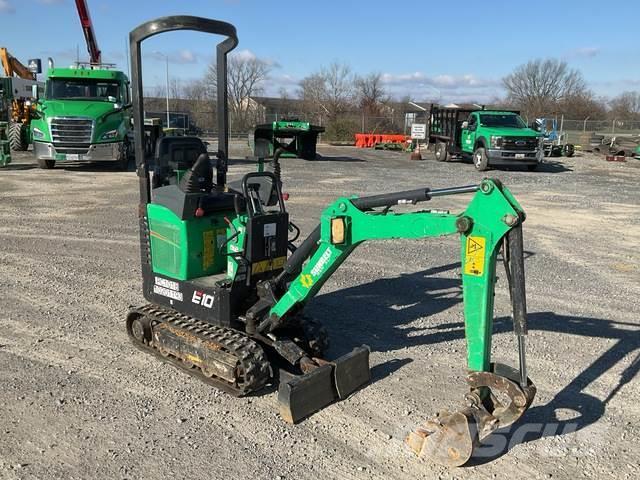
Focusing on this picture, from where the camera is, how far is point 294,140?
18.4ft

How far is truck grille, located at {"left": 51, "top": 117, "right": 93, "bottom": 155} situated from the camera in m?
17.7

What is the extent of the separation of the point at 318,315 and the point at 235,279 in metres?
1.72

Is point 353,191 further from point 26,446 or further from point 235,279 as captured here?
point 26,446

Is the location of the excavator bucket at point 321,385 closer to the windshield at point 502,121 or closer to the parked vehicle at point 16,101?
the windshield at point 502,121

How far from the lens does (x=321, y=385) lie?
434 centimetres

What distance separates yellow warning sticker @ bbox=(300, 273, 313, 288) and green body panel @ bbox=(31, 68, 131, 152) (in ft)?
50.3

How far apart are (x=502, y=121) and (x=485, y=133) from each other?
4.33 ft

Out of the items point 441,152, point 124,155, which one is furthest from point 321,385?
point 441,152

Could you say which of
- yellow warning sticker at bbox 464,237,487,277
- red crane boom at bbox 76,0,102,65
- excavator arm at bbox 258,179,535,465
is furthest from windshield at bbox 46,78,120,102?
yellow warning sticker at bbox 464,237,487,277

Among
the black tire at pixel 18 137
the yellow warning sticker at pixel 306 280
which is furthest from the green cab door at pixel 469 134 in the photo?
the yellow warning sticker at pixel 306 280

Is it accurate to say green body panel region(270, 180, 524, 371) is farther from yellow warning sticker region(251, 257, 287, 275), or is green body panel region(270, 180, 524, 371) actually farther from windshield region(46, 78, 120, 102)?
windshield region(46, 78, 120, 102)

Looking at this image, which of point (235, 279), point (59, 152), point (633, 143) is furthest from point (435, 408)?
point (633, 143)

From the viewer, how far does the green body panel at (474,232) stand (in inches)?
136

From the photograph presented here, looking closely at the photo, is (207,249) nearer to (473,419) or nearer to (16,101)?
(473,419)
